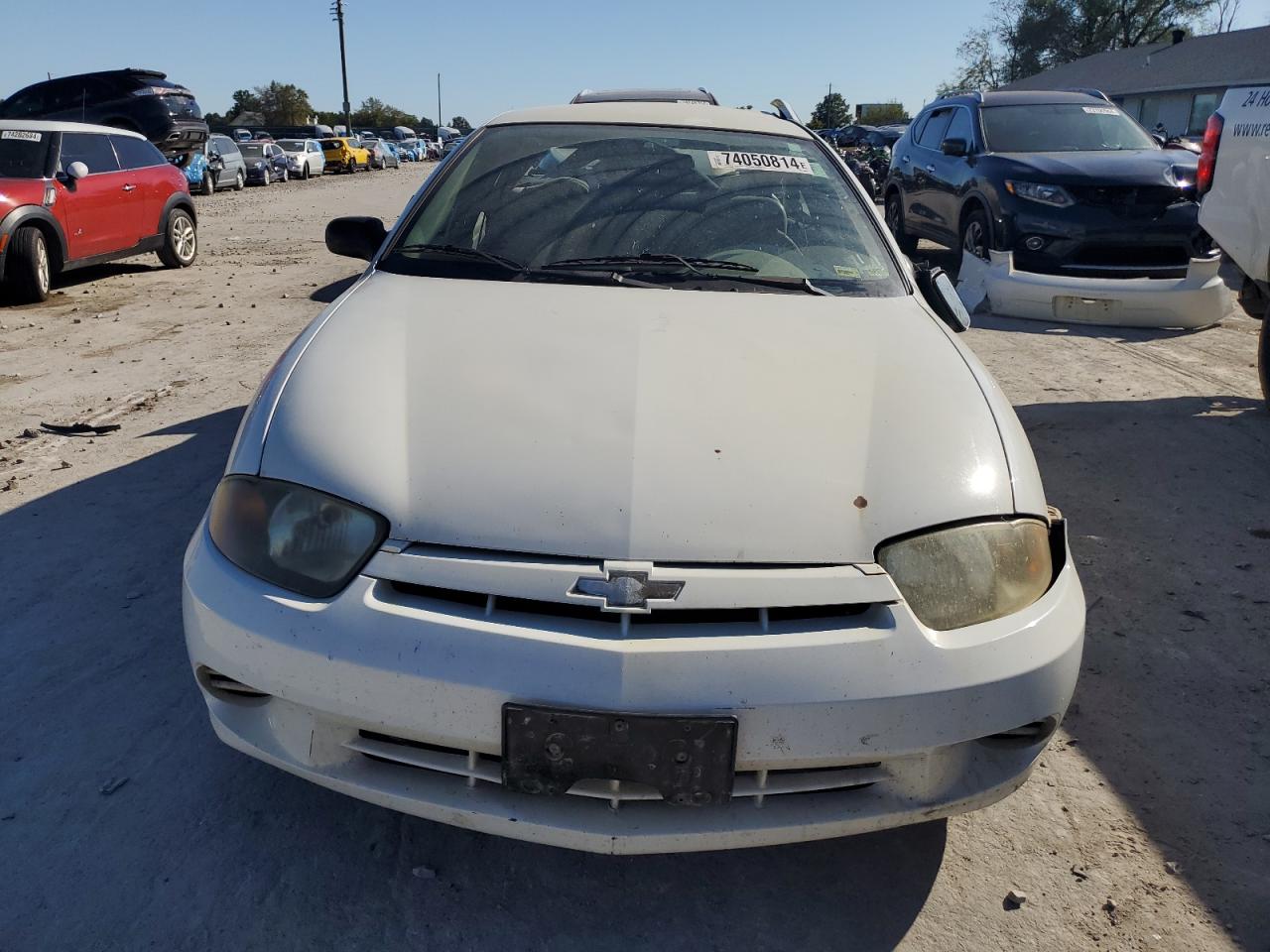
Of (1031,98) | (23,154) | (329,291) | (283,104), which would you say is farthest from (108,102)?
(283,104)

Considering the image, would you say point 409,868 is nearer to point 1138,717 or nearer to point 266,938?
point 266,938

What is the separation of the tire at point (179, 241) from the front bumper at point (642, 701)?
394 inches

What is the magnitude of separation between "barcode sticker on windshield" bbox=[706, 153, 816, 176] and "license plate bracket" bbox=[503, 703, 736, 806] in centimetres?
228

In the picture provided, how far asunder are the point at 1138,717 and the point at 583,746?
5.85ft

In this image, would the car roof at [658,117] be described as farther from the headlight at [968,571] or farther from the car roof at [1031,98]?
the car roof at [1031,98]

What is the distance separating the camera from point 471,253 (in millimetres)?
3098

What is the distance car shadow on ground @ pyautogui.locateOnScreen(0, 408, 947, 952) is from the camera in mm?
1967

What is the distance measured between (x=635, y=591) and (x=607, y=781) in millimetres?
351

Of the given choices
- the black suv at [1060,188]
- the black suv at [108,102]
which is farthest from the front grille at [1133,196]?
the black suv at [108,102]

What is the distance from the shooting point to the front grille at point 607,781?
184 centimetres

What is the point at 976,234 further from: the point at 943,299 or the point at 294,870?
the point at 294,870

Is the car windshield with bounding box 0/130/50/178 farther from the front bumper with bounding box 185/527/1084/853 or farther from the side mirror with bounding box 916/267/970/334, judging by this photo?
the front bumper with bounding box 185/527/1084/853

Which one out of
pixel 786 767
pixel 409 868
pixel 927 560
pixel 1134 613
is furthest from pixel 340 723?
pixel 1134 613

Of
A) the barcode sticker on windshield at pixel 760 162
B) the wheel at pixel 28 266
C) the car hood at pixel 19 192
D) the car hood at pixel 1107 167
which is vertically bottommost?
the wheel at pixel 28 266
